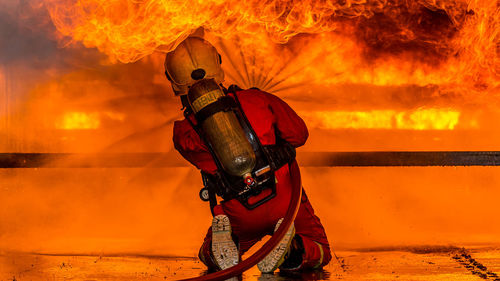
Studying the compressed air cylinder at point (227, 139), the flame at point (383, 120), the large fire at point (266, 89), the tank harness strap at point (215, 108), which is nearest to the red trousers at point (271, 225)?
the compressed air cylinder at point (227, 139)

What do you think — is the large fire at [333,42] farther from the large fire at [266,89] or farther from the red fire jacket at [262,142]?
the red fire jacket at [262,142]

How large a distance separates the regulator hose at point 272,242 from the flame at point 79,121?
376 centimetres

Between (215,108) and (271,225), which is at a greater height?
(215,108)

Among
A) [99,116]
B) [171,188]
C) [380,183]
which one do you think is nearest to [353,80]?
[380,183]

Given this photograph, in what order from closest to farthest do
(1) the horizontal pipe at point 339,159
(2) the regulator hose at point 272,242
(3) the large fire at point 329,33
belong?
1. (2) the regulator hose at point 272,242
2. (1) the horizontal pipe at point 339,159
3. (3) the large fire at point 329,33

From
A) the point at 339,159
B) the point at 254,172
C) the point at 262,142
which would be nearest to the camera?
the point at 254,172

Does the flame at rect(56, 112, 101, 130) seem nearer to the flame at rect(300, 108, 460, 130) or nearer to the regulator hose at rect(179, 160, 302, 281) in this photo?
the flame at rect(300, 108, 460, 130)

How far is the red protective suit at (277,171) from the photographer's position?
3.32 meters

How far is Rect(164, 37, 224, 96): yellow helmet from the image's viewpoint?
3.34 metres

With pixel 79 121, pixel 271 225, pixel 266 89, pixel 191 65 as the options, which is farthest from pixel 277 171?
pixel 79 121

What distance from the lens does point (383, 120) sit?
6.86 metres

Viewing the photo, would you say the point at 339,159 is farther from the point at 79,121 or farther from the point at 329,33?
the point at 79,121

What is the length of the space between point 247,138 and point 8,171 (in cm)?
420

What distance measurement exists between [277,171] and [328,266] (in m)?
0.70
